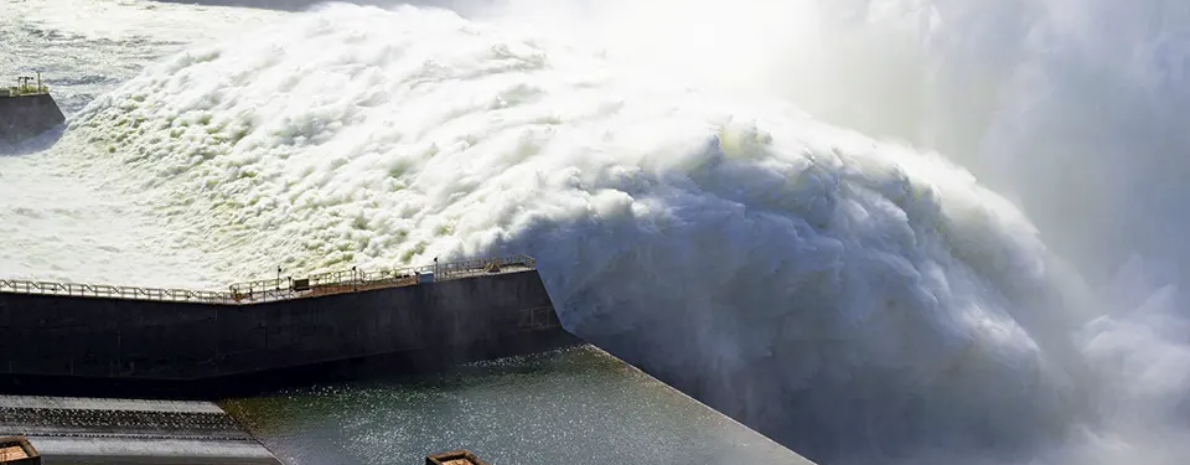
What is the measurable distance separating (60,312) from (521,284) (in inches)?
440

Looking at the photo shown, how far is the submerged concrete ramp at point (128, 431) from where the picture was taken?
29.0 m

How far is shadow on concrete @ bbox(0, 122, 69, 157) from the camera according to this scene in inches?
2174

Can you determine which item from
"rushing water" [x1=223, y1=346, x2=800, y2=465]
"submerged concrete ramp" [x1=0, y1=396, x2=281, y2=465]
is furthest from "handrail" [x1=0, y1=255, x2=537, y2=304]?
"submerged concrete ramp" [x1=0, y1=396, x2=281, y2=465]

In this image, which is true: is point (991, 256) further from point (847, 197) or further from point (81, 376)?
point (81, 376)

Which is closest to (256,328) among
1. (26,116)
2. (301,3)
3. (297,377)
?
(297,377)

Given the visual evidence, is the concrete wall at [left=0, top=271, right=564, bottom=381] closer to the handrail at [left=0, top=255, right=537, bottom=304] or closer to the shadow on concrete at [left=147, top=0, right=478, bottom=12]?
the handrail at [left=0, top=255, right=537, bottom=304]

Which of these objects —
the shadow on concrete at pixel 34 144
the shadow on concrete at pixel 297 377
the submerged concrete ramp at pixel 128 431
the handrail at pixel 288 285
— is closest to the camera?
the submerged concrete ramp at pixel 128 431

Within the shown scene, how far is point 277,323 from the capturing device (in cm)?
3538

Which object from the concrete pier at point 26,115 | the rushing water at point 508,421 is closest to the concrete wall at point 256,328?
the rushing water at point 508,421

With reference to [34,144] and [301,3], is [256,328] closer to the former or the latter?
[34,144]

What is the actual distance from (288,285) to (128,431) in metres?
9.87

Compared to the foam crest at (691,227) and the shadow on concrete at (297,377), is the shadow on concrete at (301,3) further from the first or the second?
the shadow on concrete at (297,377)

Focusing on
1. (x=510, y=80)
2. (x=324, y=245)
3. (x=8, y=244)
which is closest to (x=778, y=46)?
(x=510, y=80)

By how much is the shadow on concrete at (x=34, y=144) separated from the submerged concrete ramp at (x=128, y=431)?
25.9 m
